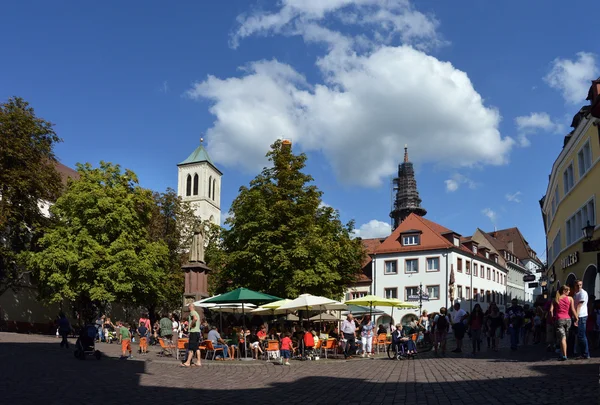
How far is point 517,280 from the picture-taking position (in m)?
86.1

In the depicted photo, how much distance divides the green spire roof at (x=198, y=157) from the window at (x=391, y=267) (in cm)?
4933

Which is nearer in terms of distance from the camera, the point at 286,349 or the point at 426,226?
the point at 286,349

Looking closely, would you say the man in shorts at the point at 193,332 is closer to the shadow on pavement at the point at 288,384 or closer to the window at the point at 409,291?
the shadow on pavement at the point at 288,384

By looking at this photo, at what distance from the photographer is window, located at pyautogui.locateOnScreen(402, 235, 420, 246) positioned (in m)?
62.4

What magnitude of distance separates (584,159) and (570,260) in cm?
500

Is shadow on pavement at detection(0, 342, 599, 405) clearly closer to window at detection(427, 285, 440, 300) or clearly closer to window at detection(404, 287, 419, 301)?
window at detection(427, 285, 440, 300)

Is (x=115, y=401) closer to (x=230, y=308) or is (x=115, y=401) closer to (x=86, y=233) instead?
(x=230, y=308)

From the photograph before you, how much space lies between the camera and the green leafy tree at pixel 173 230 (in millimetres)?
48562

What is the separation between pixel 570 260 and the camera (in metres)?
28.6

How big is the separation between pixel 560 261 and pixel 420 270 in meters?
28.4

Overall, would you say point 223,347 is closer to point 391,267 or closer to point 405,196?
point 391,267

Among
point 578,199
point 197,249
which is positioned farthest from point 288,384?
point 578,199

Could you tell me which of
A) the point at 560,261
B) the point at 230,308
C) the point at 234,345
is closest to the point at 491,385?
the point at 234,345

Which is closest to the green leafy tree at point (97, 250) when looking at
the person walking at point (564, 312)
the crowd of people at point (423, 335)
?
the crowd of people at point (423, 335)
